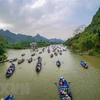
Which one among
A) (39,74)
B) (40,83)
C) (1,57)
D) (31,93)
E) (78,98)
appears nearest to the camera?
(78,98)

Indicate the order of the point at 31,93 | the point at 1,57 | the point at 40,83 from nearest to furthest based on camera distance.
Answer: the point at 31,93 < the point at 40,83 < the point at 1,57

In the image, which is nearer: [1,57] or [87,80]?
[87,80]

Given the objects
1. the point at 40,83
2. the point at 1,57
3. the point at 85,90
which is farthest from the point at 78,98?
the point at 1,57

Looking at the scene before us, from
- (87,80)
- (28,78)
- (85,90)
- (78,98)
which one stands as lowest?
(78,98)

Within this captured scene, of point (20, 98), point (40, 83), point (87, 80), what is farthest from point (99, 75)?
point (20, 98)

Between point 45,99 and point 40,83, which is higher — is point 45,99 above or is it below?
below

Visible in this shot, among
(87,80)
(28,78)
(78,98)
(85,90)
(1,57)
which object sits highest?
(1,57)

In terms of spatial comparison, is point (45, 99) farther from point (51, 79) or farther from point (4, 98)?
point (51, 79)

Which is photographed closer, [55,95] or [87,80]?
[55,95]

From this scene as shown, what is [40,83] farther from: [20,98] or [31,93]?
[20,98]
